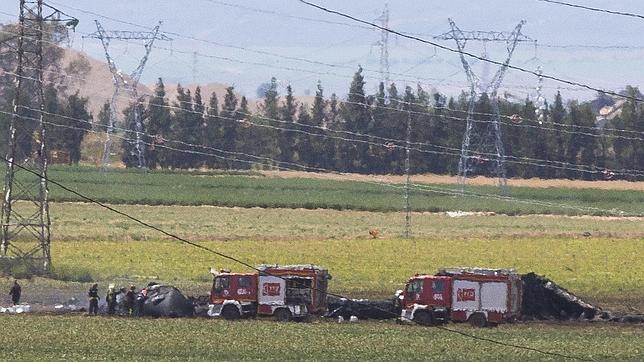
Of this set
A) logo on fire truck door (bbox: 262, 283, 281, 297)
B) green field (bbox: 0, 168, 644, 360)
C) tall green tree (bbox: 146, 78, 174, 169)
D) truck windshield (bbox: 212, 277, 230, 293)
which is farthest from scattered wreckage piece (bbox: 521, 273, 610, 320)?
tall green tree (bbox: 146, 78, 174, 169)

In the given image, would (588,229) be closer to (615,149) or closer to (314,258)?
(314,258)

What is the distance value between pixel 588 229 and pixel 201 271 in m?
35.6

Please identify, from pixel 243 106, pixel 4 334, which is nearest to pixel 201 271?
pixel 4 334

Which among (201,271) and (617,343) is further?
(201,271)

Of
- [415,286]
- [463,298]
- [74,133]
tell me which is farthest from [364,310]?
[74,133]

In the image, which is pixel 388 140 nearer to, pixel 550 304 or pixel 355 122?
pixel 355 122

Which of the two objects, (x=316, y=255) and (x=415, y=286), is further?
(x=316, y=255)

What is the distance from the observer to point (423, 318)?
147 ft

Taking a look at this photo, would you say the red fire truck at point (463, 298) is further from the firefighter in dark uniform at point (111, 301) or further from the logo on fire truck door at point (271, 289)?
the firefighter in dark uniform at point (111, 301)

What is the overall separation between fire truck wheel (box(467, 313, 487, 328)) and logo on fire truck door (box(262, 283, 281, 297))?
621cm

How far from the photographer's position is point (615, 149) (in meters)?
142

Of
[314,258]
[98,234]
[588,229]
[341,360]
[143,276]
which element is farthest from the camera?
[588,229]

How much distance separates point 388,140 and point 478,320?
289 feet

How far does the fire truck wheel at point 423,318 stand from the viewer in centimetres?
4472
